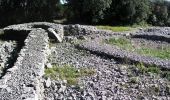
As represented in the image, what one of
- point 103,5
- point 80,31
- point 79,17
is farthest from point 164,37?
point 79,17

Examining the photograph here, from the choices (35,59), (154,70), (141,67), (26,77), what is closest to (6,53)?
(35,59)

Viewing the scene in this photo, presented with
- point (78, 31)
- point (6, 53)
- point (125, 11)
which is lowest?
point (6, 53)

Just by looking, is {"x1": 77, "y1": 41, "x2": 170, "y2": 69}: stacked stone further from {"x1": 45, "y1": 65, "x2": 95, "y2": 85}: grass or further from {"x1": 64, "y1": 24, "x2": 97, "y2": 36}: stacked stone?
{"x1": 64, "y1": 24, "x2": 97, "y2": 36}: stacked stone

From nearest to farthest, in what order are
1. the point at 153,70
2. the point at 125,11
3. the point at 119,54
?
1. the point at 153,70
2. the point at 119,54
3. the point at 125,11

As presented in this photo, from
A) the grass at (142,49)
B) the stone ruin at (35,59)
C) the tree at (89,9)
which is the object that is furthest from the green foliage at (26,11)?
the grass at (142,49)

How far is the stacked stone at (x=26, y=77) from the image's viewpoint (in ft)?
65.5

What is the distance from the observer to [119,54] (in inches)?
1291

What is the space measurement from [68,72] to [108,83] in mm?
3616

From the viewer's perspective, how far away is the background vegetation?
2589 inches

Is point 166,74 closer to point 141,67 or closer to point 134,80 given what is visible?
point 141,67

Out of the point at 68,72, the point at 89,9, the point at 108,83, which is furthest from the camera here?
the point at 89,9

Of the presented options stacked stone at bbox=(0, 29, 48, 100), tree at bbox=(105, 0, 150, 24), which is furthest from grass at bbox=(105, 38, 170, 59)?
tree at bbox=(105, 0, 150, 24)

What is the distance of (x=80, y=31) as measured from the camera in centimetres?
4347

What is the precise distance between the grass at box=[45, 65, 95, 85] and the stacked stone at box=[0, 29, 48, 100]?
1.01 metres
